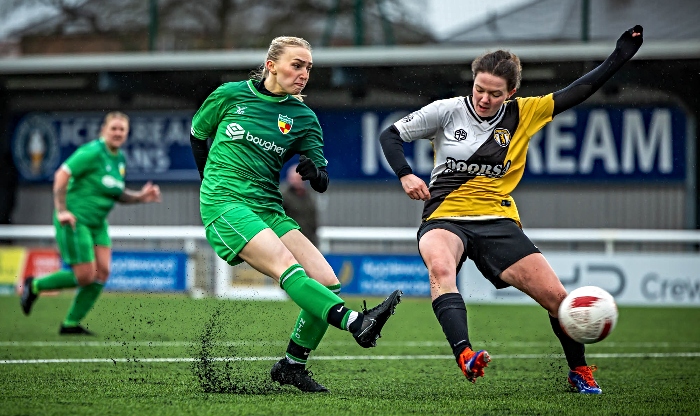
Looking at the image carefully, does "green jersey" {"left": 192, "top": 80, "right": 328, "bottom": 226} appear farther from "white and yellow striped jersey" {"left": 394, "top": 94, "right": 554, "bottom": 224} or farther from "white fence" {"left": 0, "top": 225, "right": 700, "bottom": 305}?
"white fence" {"left": 0, "top": 225, "right": 700, "bottom": 305}

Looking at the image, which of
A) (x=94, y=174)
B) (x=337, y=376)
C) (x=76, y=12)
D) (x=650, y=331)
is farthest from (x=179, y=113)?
(x=337, y=376)

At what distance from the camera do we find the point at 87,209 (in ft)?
34.0

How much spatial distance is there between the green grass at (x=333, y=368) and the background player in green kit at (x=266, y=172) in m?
0.69

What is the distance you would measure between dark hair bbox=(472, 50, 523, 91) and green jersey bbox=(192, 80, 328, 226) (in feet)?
3.65

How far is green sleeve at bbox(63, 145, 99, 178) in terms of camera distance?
1023 cm

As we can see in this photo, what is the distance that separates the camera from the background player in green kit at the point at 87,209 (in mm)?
10188

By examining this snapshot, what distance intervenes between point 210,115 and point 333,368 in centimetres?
236

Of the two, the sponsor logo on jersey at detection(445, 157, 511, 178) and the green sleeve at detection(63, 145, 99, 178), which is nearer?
the sponsor logo on jersey at detection(445, 157, 511, 178)

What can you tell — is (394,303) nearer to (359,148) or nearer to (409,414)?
(409,414)

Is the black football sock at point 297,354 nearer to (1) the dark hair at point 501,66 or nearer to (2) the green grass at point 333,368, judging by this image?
(2) the green grass at point 333,368

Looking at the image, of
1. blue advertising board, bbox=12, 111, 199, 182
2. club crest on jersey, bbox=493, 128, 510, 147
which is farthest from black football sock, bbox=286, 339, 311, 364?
blue advertising board, bbox=12, 111, 199, 182

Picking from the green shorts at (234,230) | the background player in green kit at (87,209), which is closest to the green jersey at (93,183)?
the background player in green kit at (87,209)

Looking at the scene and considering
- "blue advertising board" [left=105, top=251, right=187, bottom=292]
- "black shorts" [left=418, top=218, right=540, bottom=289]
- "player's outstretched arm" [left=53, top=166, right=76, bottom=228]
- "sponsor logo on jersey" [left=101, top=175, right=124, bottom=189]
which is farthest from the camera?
"blue advertising board" [left=105, top=251, right=187, bottom=292]

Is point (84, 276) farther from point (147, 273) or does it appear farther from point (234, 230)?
point (147, 273)
